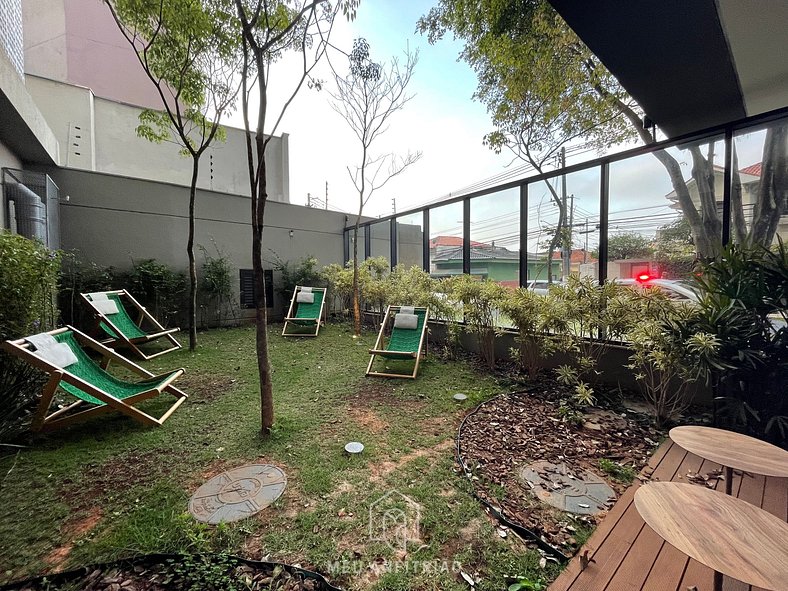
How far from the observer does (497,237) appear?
514 cm

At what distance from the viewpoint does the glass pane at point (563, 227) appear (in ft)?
12.8

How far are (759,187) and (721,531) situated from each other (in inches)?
155

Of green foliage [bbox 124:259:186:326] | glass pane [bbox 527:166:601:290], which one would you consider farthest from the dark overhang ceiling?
green foliage [bbox 124:259:186:326]

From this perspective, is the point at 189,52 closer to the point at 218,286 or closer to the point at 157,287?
the point at 157,287

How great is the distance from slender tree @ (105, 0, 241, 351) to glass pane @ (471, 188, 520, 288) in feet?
15.3

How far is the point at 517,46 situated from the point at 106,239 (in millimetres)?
7773

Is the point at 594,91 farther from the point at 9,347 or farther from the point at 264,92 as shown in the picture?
the point at 9,347

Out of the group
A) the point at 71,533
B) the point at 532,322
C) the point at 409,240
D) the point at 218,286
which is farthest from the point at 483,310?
the point at 218,286

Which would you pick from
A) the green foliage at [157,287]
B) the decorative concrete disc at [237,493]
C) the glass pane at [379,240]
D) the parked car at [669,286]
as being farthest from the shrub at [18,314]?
the glass pane at [379,240]

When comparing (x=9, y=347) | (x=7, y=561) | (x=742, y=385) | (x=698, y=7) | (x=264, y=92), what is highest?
(x=698, y=7)

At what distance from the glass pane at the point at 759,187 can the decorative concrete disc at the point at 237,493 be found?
456cm

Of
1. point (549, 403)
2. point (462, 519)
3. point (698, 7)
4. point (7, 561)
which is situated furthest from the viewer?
point (549, 403)

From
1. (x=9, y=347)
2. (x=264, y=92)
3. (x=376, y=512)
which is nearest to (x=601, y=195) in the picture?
(x=264, y=92)

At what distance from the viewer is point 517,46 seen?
4070 millimetres
